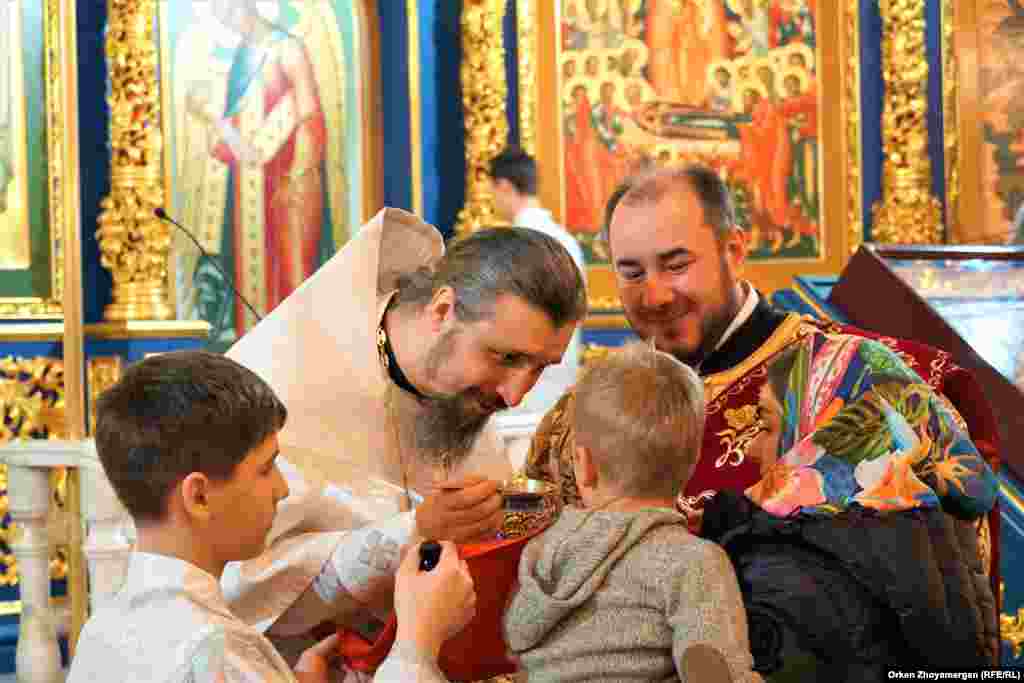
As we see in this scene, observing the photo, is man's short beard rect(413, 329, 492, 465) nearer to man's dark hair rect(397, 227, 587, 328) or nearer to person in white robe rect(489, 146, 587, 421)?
man's dark hair rect(397, 227, 587, 328)

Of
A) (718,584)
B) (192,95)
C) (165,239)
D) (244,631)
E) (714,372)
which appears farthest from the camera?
(192,95)

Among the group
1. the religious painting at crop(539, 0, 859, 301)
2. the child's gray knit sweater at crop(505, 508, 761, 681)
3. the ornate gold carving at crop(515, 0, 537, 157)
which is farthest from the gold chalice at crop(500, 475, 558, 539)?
the religious painting at crop(539, 0, 859, 301)

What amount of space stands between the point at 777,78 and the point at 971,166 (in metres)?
1.32

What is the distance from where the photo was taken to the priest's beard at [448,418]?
2.97 m

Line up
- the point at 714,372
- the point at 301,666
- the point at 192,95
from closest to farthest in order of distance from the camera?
the point at 301,666 → the point at 714,372 → the point at 192,95

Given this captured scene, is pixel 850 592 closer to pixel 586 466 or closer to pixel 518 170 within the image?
pixel 586 466

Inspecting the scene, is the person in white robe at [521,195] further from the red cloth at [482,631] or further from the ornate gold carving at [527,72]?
the red cloth at [482,631]

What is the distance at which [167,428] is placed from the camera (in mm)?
2137

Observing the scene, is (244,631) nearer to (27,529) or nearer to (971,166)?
(27,529)

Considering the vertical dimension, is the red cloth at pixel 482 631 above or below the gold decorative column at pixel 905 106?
below

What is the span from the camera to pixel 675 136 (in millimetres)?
9266

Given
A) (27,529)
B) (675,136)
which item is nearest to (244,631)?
(27,529)

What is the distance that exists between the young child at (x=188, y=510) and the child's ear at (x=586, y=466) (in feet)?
1.26

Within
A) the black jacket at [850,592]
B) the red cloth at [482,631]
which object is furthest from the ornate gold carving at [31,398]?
the black jacket at [850,592]
